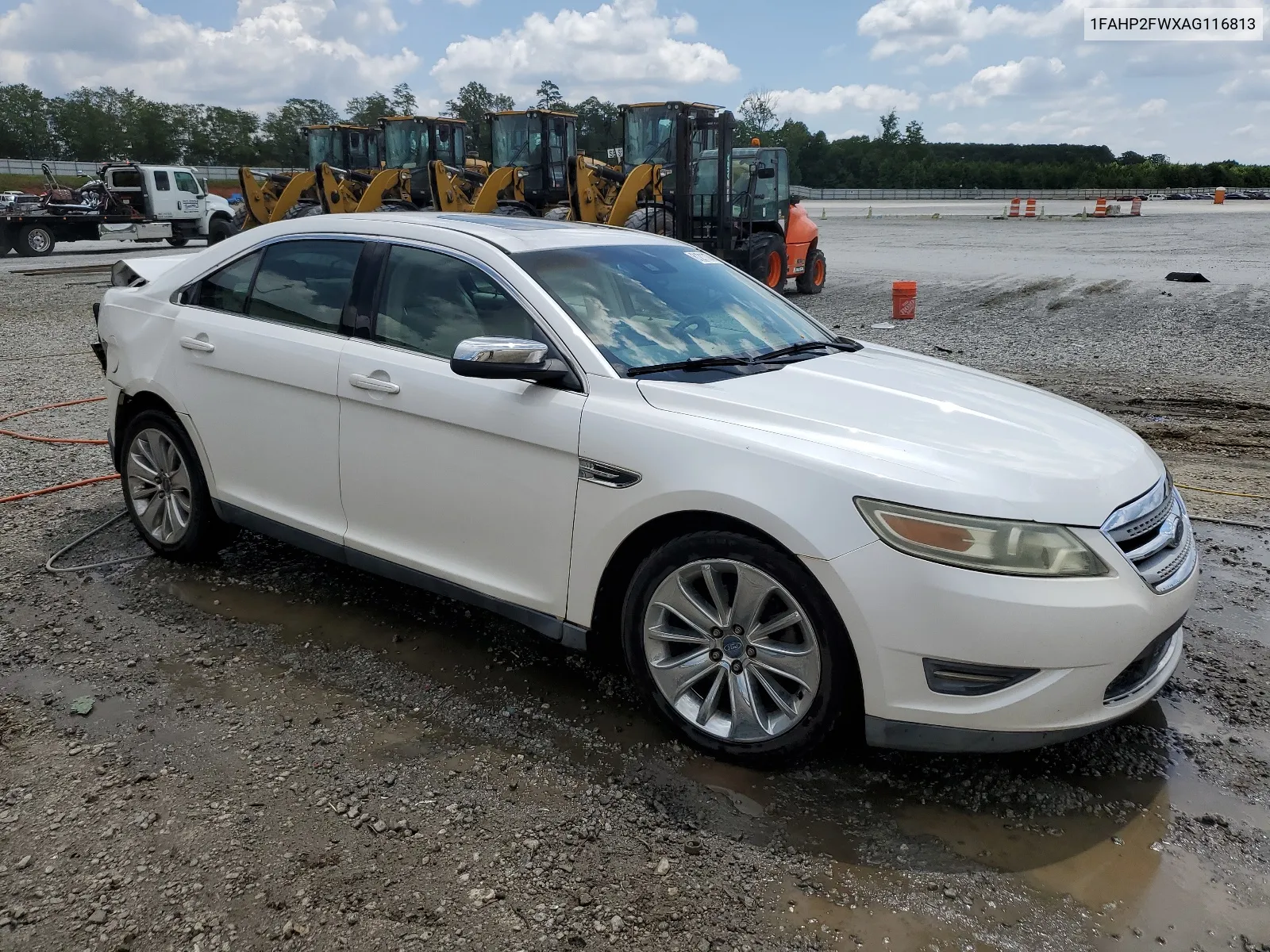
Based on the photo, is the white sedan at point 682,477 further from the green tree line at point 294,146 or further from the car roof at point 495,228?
the green tree line at point 294,146

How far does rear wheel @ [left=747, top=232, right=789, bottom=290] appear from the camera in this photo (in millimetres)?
16359

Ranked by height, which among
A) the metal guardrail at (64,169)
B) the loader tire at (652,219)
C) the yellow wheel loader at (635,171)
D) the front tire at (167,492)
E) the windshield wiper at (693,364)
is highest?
the metal guardrail at (64,169)

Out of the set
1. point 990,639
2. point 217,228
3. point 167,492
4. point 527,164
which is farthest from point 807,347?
point 217,228

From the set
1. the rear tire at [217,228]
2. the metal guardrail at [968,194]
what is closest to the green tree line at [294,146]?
the metal guardrail at [968,194]

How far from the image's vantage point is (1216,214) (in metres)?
43.6

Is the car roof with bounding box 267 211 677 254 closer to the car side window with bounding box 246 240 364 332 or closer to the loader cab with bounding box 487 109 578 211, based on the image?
the car side window with bounding box 246 240 364 332

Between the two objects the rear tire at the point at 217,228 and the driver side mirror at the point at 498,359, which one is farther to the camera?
the rear tire at the point at 217,228

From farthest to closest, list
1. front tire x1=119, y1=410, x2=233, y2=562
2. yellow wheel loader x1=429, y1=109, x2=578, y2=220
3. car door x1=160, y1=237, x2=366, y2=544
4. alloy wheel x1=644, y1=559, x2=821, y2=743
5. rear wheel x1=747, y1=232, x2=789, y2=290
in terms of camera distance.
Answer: yellow wheel loader x1=429, y1=109, x2=578, y2=220, rear wheel x1=747, y1=232, x2=789, y2=290, front tire x1=119, y1=410, x2=233, y2=562, car door x1=160, y1=237, x2=366, y2=544, alloy wheel x1=644, y1=559, x2=821, y2=743

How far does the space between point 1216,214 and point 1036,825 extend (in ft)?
160

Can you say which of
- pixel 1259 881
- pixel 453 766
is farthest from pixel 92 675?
pixel 1259 881

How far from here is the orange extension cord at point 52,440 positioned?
605 cm

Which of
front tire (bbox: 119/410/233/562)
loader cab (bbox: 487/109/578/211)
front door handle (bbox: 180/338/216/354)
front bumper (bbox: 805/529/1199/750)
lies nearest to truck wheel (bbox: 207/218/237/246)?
loader cab (bbox: 487/109/578/211)

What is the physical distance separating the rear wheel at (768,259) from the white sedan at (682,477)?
12.1 meters

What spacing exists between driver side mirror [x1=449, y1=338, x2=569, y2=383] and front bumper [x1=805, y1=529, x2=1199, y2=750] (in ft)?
3.80
